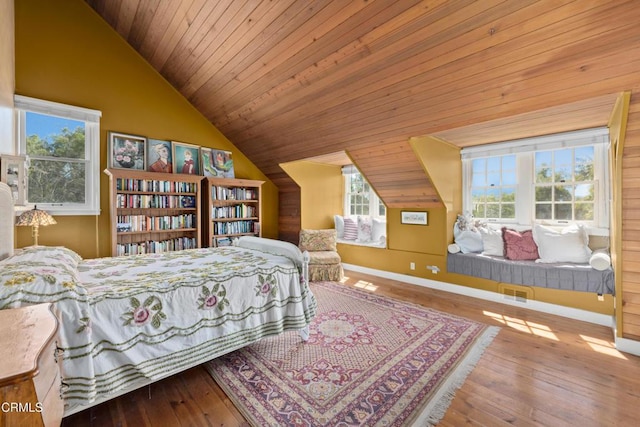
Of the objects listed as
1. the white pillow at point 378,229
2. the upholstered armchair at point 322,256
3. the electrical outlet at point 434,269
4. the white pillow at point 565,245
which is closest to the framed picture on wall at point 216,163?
the upholstered armchair at point 322,256

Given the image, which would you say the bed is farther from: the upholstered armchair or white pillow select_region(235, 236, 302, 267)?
the upholstered armchair

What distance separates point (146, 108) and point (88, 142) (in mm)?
861

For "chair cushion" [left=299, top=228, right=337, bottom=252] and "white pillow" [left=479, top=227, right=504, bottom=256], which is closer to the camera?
"white pillow" [left=479, top=227, right=504, bottom=256]

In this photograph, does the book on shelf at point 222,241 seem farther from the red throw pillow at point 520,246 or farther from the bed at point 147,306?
the red throw pillow at point 520,246

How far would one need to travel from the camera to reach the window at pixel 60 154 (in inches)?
121

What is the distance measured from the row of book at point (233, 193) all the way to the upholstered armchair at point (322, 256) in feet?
3.67

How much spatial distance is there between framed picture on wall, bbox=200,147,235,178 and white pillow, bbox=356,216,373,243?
239 cm

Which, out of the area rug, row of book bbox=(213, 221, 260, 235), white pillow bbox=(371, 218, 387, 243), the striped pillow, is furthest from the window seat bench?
row of book bbox=(213, 221, 260, 235)

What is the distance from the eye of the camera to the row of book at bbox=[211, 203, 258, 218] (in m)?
4.42

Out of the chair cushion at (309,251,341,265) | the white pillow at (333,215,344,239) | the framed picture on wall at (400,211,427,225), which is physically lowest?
the chair cushion at (309,251,341,265)

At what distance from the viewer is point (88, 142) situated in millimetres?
3455

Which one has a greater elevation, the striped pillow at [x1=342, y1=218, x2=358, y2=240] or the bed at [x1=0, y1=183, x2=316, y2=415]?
the striped pillow at [x1=342, y1=218, x2=358, y2=240]

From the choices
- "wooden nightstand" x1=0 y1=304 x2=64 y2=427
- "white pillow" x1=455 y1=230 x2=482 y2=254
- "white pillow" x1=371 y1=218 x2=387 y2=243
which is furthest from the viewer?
"white pillow" x1=371 y1=218 x2=387 y2=243

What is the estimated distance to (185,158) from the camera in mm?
4176
